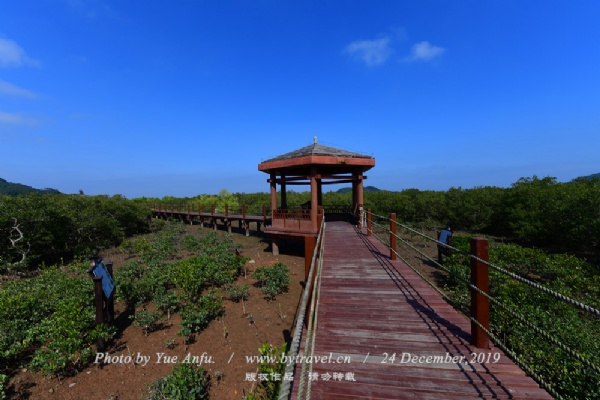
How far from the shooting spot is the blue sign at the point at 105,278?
5.70m

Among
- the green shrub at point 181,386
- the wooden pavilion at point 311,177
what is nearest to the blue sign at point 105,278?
the green shrub at point 181,386

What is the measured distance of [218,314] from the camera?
688 centimetres

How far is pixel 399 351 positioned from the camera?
10.1ft

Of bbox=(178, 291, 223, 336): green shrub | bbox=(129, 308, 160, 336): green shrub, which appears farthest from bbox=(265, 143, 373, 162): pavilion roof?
bbox=(129, 308, 160, 336): green shrub

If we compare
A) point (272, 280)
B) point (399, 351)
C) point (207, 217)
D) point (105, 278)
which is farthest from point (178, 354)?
point (207, 217)

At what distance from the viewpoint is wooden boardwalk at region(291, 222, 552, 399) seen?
2.48m

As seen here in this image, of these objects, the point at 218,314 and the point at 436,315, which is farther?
the point at 218,314

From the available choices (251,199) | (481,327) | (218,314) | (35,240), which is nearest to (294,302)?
(218,314)

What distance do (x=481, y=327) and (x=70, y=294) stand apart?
29.6ft

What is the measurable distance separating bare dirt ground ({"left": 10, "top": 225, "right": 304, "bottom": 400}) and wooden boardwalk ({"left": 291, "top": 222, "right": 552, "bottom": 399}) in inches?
86.4

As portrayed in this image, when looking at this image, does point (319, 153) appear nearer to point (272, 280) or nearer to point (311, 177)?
point (311, 177)

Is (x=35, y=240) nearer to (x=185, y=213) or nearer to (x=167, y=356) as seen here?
(x=167, y=356)

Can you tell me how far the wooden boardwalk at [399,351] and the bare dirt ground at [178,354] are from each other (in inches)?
86.4

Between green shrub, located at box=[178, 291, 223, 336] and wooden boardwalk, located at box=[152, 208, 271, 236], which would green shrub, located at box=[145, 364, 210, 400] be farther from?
wooden boardwalk, located at box=[152, 208, 271, 236]
